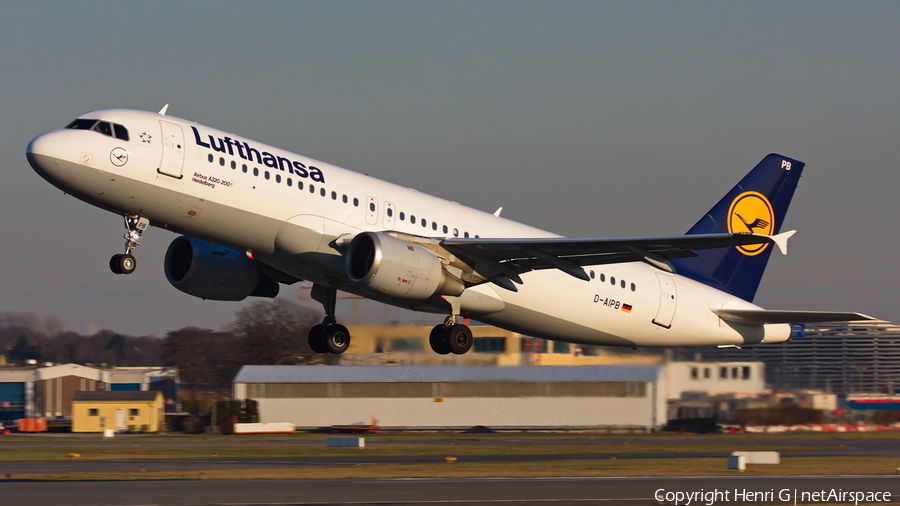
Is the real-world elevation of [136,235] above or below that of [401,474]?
above

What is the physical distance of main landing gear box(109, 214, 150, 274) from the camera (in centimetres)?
2547

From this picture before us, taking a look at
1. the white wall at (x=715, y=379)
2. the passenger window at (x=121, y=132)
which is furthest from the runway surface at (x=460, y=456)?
the passenger window at (x=121, y=132)

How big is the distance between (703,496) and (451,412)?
29.3 m

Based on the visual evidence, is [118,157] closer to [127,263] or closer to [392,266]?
[127,263]

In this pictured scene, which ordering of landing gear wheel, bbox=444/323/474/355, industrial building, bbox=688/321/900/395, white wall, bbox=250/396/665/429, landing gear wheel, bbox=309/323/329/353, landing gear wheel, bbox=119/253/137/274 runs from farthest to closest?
white wall, bbox=250/396/665/429, industrial building, bbox=688/321/900/395, landing gear wheel, bbox=309/323/329/353, landing gear wheel, bbox=444/323/474/355, landing gear wheel, bbox=119/253/137/274

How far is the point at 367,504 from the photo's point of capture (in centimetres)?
2355

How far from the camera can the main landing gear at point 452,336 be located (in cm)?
2897

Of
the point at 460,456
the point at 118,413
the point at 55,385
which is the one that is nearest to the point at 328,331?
the point at 460,456

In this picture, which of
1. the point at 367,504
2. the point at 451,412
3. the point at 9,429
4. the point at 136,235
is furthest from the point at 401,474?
the point at 9,429

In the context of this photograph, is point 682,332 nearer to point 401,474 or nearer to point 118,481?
point 401,474

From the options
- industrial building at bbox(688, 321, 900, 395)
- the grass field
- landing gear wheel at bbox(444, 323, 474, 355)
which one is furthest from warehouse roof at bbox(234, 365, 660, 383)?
landing gear wheel at bbox(444, 323, 474, 355)

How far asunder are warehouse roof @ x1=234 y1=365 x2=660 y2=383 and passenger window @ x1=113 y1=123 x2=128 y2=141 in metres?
19.0

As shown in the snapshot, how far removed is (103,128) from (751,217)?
21.9 meters

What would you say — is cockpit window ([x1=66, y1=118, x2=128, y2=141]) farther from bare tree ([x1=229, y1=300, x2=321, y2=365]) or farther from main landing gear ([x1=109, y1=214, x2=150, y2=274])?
bare tree ([x1=229, y1=300, x2=321, y2=365])
